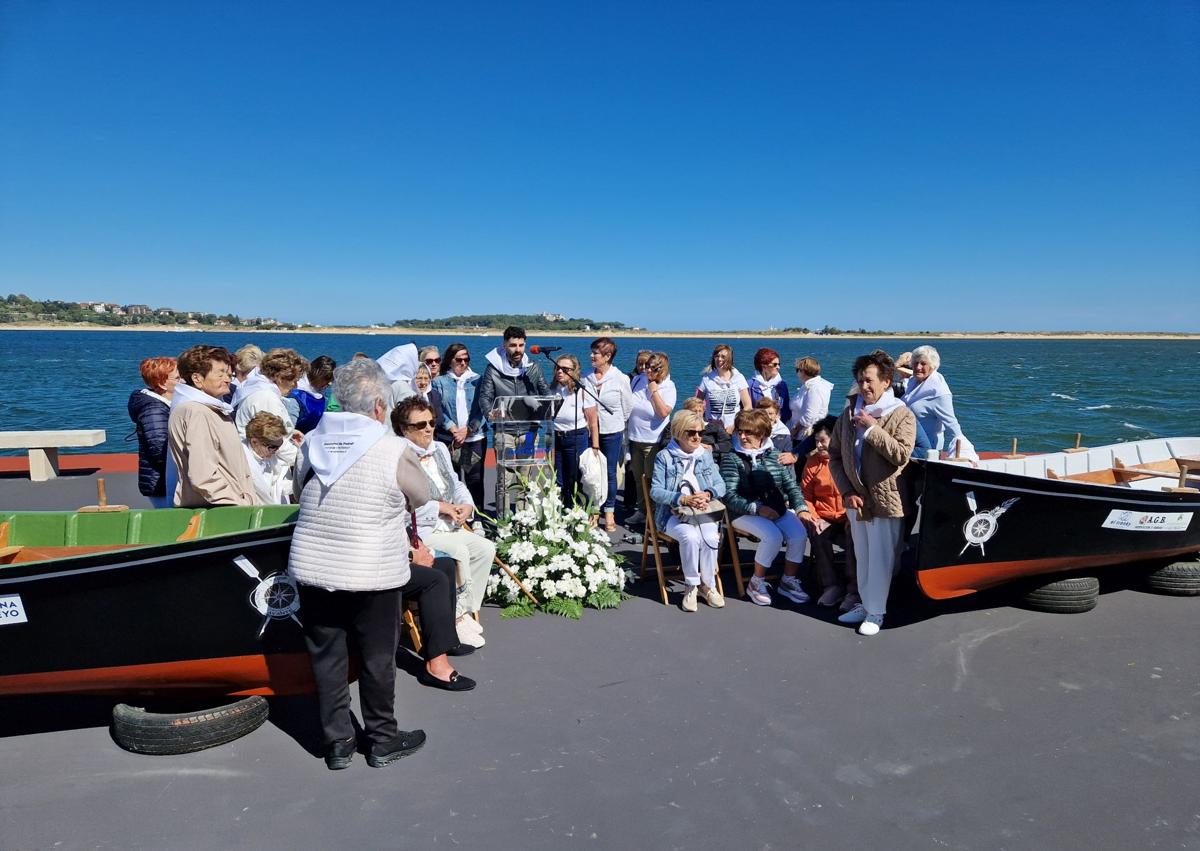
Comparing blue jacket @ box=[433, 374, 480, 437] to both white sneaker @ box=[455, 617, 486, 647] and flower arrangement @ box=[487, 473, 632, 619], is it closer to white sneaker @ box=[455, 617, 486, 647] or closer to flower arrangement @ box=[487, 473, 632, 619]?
flower arrangement @ box=[487, 473, 632, 619]

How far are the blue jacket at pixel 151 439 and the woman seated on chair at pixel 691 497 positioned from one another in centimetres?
309

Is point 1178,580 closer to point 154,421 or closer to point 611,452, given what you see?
point 611,452

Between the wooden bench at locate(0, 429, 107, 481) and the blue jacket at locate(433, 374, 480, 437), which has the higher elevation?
the blue jacket at locate(433, 374, 480, 437)

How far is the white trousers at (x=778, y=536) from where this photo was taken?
5137mm

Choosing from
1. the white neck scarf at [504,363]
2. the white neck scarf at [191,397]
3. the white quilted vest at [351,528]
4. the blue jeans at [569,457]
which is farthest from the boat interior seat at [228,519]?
the blue jeans at [569,457]

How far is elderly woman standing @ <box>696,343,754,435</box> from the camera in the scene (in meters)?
6.93

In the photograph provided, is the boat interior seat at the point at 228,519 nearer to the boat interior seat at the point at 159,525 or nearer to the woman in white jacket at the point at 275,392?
the boat interior seat at the point at 159,525

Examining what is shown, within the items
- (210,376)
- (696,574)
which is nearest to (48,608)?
(210,376)

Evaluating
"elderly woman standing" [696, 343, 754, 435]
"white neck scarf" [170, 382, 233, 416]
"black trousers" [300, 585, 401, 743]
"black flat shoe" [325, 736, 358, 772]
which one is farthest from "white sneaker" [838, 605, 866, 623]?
"white neck scarf" [170, 382, 233, 416]

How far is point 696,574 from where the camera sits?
5055 millimetres

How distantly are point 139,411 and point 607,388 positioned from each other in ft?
12.4

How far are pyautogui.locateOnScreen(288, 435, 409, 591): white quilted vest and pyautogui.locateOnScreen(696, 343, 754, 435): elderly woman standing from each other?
4.36 m

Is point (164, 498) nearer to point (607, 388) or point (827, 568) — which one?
point (607, 388)

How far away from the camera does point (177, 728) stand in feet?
10.7
